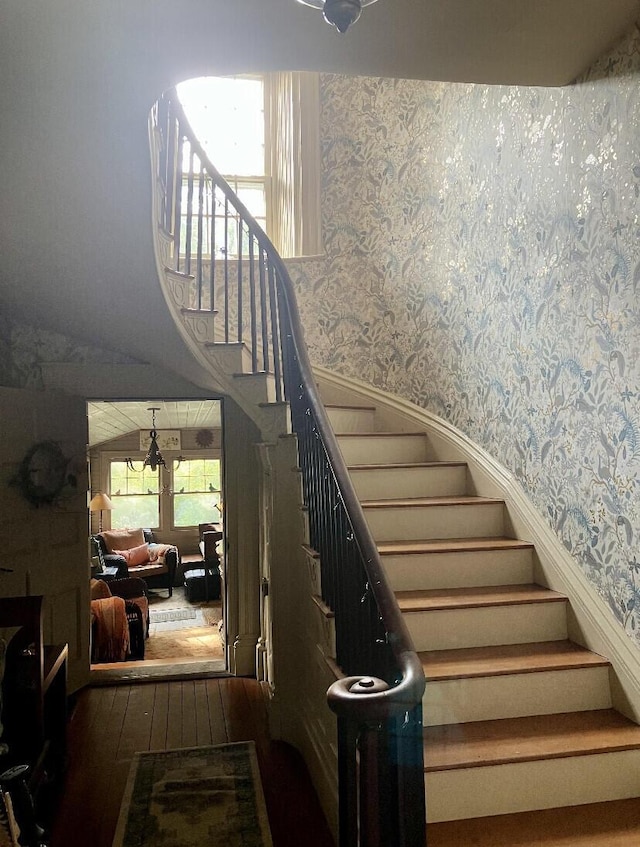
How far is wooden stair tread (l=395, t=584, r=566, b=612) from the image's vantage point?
2.78 metres

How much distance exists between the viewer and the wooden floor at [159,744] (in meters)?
2.86

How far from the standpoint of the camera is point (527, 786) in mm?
2232

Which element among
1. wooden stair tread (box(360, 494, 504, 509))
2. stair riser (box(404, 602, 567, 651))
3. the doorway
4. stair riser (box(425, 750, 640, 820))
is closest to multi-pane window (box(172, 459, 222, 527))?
the doorway

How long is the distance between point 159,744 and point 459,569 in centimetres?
207

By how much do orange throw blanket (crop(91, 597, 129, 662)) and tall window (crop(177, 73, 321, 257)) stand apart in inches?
144

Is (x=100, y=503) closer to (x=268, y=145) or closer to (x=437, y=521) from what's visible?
(x=268, y=145)

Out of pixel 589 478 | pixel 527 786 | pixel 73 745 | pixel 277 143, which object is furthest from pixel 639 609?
pixel 277 143

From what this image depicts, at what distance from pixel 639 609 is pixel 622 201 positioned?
5.04ft

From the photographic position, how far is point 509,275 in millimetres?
3330

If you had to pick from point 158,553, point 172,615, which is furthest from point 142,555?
point 172,615

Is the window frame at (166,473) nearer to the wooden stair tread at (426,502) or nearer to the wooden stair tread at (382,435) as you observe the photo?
the wooden stair tread at (382,435)

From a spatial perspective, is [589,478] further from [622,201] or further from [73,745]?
[73,745]

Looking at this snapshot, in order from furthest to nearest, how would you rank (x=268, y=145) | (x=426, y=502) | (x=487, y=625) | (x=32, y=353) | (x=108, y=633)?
(x=108, y=633) → (x=268, y=145) → (x=32, y=353) → (x=426, y=502) → (x=487, y=625)

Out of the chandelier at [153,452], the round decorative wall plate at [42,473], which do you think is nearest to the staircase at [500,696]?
the round decorative wall plate at [42,473]
